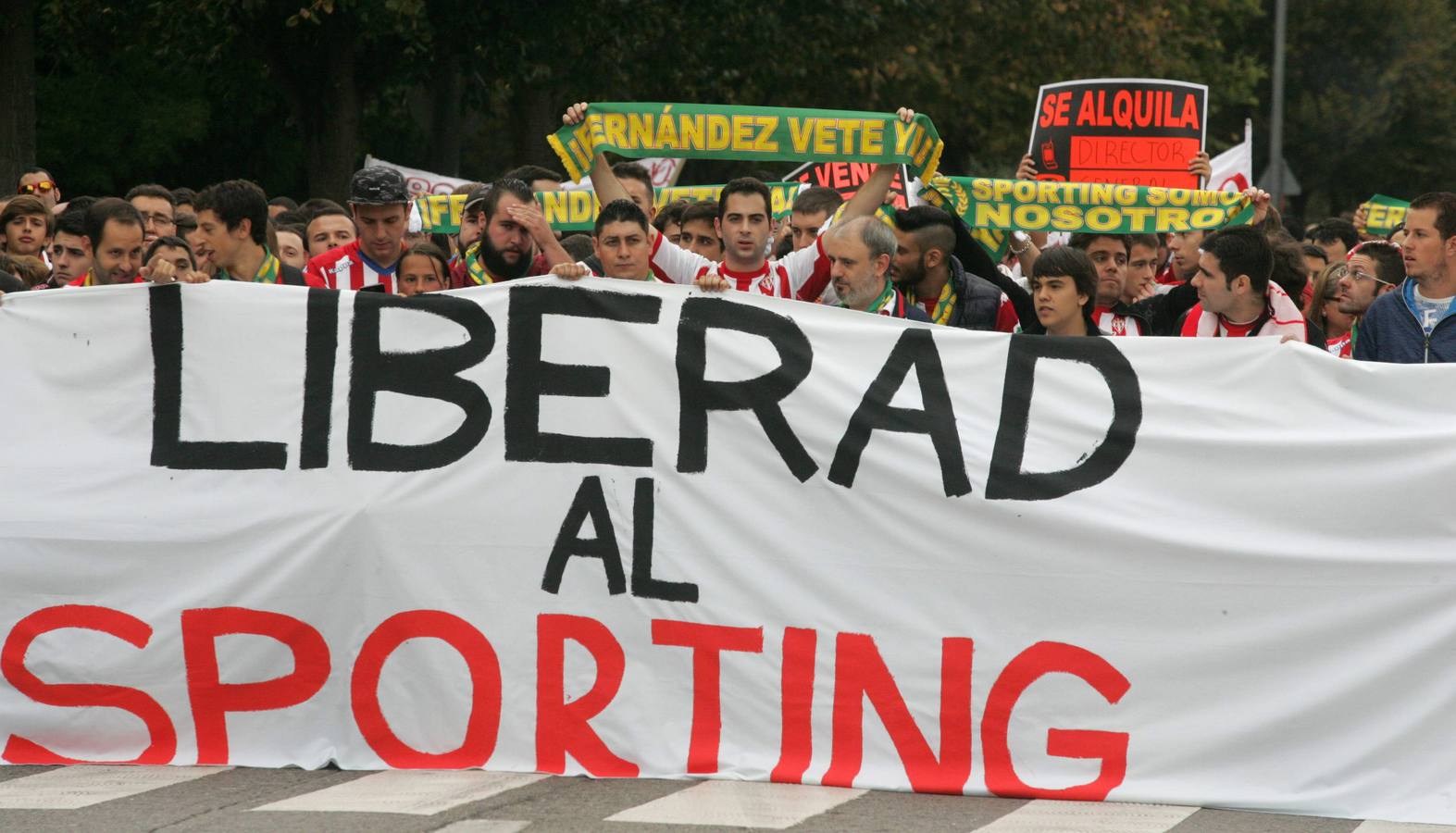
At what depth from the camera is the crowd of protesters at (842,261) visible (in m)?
6.96

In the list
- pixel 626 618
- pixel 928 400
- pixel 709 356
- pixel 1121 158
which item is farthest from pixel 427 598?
pixel 1121 158

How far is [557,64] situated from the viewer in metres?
23.2

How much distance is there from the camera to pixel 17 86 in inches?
722

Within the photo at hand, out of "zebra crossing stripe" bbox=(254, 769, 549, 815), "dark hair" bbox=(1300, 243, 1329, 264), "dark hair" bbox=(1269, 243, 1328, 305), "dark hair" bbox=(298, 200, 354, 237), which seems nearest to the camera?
"zebra crossing stripe" bbox=(254, 769, 549, 815)

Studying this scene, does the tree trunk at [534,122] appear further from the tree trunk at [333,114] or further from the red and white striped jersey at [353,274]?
the red and white striped jersey at [353,274]

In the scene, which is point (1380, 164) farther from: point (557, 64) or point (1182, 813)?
point (1182, 813)

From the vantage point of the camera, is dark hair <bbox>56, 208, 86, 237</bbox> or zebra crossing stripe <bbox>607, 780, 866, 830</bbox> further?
dark hair <bbox>56, 208, 86, 237</bbox>

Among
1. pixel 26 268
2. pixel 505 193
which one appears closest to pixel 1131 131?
pixel 505 193

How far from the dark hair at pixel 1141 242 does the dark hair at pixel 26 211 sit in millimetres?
4889

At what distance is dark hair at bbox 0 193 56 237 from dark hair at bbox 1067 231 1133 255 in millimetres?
4665

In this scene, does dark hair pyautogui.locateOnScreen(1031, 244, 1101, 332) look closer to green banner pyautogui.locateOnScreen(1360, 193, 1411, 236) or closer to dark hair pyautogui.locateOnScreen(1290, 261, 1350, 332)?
dark hair pyautogui.locateOnScreen(1290, 261, 1350, 332)

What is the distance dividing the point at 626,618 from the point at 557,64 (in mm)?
17592

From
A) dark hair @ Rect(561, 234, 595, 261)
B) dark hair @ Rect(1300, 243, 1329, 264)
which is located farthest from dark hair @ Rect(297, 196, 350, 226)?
dark hair @ Rect(1300, 243, 1329, 264)

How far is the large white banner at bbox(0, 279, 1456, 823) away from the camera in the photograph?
20.0ft
